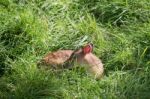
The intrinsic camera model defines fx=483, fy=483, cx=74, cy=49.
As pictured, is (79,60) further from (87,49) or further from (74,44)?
(74,44)

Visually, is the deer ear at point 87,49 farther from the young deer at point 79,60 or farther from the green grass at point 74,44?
the green grass at point 74,44

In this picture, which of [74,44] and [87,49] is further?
[74,44]

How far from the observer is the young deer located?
11.2 feet

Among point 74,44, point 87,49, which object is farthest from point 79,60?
point 74,44

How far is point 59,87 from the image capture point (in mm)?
3352

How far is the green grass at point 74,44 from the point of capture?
3.33m

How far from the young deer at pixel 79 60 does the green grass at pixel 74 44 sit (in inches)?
2.1

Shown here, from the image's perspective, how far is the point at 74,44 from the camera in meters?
3.79

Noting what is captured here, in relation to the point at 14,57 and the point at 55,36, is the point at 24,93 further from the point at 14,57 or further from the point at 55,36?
the point at 55,36

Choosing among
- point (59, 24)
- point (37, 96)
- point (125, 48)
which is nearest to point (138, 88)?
point (125, 48)

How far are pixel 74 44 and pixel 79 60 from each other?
1.23ft

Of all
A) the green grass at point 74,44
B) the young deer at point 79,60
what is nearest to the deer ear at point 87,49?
the young deer at point 79,60

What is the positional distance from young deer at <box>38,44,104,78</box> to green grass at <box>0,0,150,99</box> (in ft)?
0.18

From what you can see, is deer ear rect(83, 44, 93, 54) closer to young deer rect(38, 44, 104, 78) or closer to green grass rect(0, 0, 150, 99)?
young deer rect(38, 44, 104, 78)
